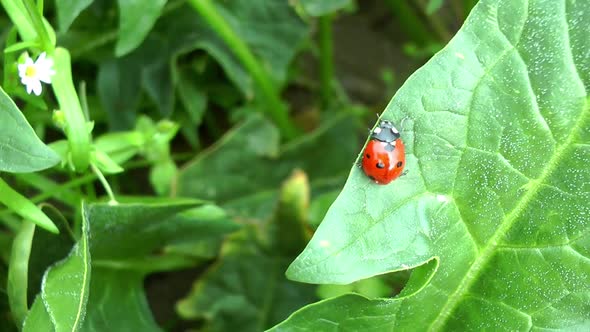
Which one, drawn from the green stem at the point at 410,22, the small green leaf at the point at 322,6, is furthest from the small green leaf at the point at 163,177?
the green stem at the point at 410,22

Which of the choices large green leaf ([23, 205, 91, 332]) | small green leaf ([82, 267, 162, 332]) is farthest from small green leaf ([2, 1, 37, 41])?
small green leaf ([82, 267, 162, 332])

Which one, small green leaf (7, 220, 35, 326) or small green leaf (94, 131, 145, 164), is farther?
small green leaf (94, 131, 145, 164)

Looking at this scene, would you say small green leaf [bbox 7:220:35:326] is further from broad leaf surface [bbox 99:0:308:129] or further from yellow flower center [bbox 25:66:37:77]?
broad leaf surface [bbox 99:0:308:129]

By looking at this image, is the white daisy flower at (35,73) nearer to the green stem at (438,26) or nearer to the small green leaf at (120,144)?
the small green leaf at (120,144)

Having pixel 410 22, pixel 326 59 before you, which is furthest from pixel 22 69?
pixel 410 22

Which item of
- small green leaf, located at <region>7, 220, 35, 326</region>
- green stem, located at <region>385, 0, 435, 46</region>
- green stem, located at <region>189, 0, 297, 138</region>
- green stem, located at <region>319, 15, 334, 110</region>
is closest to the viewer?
small green leaf, located at <region>7, 220, 35, 326</region>
